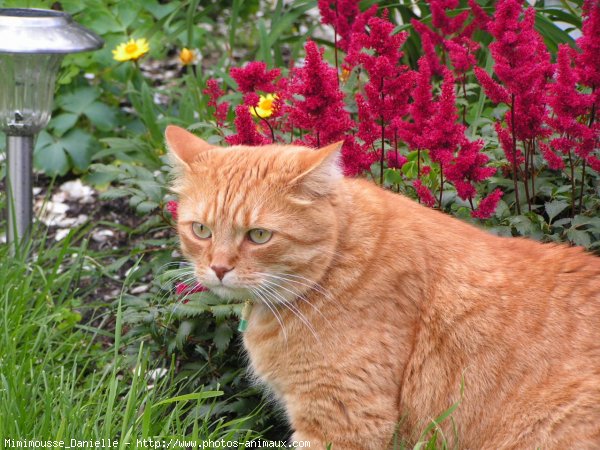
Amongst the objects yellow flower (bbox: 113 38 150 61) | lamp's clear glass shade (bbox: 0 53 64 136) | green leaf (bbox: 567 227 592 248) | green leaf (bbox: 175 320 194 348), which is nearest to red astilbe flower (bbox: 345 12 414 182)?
green leaf (bbox: 567 227 592 248)

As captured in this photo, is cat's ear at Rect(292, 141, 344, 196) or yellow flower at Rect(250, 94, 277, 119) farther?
yellow flower at Rect(250, 94, 277, 119)

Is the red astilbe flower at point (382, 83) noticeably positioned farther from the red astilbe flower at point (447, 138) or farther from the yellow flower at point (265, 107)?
the yellow flower at point (265, 107)

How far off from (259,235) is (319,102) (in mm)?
702

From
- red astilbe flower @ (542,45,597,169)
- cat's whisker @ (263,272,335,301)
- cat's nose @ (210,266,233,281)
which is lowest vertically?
cat's whisker @ (263,272,335,301)

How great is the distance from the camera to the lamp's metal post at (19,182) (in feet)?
14.4

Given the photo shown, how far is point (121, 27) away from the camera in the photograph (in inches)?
225

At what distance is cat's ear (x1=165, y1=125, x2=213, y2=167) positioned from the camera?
301 centimetres

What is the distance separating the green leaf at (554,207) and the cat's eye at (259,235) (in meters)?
1.23

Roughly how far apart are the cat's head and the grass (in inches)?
16.7

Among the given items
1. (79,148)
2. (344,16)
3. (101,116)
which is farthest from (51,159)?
(344,16)

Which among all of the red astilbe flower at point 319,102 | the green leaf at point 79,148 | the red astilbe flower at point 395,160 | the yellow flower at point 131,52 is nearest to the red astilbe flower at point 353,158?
the red astilbe flower at point 319,102

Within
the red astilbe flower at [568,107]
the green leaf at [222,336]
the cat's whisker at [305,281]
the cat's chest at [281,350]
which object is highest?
the red astilbe flower at [568,107]

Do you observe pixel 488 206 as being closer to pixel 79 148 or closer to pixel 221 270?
pixel 221 270

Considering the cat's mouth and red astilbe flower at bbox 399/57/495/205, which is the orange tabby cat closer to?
the cat's mouth
